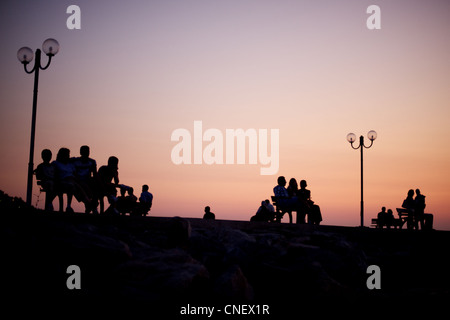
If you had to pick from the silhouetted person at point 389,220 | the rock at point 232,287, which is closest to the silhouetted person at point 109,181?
the rock at point 232,287

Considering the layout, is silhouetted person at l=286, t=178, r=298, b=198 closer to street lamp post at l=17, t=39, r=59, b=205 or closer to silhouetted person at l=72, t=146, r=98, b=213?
silhouetted person at l=72, t=146, r=98, b=213

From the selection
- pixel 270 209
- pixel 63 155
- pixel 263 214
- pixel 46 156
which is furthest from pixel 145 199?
pixel 46 156

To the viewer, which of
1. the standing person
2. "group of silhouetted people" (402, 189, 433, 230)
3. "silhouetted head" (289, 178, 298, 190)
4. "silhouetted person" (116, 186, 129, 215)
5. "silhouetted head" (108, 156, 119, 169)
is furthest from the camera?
"group of silhouetted people" (402, 189, 433, 230)

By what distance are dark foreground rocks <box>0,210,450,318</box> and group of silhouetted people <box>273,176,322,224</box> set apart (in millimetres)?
3152

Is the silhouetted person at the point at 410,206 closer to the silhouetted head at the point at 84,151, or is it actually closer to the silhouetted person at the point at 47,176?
the silhouetted head at the point at 84,151

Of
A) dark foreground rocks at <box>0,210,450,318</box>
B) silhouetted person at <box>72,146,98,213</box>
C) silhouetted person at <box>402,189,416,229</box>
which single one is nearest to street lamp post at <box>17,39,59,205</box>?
silhouetted person at <box>72,146,98,213</box>

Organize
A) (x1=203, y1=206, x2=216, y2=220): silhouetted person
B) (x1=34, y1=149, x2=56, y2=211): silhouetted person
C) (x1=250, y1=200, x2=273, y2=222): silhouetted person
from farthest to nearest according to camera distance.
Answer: (x1=203, y1=206, x2=216, y2=220): silhouetted person, (x1=250, y1=200, x2=273, y2=222): silhouetted person, (x1=34, y1=149, x2=56, y2=211): silhouetted person

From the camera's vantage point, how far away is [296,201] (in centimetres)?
1486

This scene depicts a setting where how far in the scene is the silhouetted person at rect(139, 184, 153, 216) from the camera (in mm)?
17078

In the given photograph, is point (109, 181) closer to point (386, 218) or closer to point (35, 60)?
point (35, 60)

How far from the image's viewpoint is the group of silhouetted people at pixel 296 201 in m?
14.9

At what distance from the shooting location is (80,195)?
37.0 ft

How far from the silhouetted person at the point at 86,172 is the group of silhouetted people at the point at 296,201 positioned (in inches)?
224
